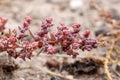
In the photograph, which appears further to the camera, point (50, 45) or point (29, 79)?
point (29, 79)

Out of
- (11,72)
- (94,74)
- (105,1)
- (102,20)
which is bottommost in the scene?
(11,72)

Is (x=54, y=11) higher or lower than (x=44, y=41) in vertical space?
higher

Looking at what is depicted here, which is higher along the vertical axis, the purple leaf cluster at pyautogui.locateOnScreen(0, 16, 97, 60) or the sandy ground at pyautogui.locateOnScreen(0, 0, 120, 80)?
the sandy ground at pyautogui.locateOnScreen(0, 0, 120, 80)

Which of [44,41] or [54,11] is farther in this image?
[54,11]

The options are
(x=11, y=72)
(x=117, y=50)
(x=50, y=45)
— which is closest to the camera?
(x=50, y=45)

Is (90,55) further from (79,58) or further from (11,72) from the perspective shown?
(11,72)

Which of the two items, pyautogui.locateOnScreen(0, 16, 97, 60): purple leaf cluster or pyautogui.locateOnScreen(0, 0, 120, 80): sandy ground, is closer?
pyautogui.locateOnScreen(0, 16, 97, 60): purple leaf cluster

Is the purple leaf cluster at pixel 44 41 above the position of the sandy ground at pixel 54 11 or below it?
below

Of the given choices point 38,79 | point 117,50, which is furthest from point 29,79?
point 117,50

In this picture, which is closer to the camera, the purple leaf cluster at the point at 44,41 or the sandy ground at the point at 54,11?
the purple leaf cluster at the point at 44,41

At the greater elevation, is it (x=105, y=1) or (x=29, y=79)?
(x=105, y=1)

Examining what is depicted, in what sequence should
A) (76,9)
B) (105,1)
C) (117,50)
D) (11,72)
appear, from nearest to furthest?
1. (11,72)
2. (117,50)
3. (76,9)
4. (105,1)
